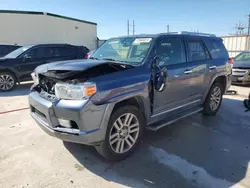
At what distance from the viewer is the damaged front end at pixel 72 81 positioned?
2.50 m

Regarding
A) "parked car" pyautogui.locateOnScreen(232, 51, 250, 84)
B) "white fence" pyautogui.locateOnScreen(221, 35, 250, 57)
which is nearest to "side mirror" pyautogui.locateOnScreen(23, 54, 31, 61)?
"parked car" pyautogui.locateOnScreen(232, 51, 250, 84)

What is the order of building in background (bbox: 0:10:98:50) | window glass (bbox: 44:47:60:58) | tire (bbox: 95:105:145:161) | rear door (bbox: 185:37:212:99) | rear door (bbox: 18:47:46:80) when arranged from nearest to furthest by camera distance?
tire (bbox: 95:105:145:161), rear door (bbox: 185:37:212:99), rear door (bbox: 18:47:46:80), window glass (bbox: 44:47:60:58), building in background (bbox: 0:10:98:50)

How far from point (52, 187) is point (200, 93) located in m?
3.23

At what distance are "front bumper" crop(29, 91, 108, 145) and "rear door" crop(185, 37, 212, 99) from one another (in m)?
2.03

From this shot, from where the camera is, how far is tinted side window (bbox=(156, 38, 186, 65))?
348 centimetres

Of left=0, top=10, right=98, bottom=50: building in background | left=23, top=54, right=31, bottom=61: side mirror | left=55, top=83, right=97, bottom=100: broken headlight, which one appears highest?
left=0, top=10, right=98, bottom=50: building in background

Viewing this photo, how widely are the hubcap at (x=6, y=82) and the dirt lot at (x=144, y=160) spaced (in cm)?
388

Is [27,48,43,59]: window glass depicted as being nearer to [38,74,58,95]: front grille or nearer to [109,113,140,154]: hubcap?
[38,74,58,95]: front grille

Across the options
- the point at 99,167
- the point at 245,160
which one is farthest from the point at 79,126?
the point at 245,160

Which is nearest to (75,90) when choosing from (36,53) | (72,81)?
(72,81)

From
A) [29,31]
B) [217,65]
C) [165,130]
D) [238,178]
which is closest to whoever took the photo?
[238,178]

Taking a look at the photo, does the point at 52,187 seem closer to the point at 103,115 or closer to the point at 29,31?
the point at 103,115

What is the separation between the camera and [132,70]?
9.70 feet

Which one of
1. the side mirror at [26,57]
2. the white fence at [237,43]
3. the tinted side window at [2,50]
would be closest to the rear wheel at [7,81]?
the side mirror at [26,57]
